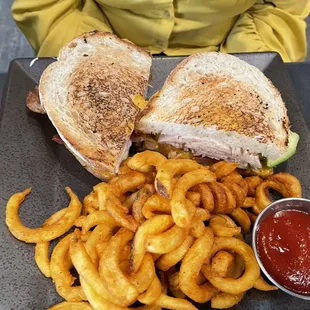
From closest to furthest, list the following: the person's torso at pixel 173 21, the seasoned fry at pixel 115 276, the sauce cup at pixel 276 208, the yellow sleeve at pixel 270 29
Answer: the seasoned fry at pixel 115 276, the sauce cup at pixel 276 208, the person's torso at pixel 173 21, the yellow sleeve at pixel 270 29

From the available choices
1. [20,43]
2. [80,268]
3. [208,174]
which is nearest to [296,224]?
[208,174]

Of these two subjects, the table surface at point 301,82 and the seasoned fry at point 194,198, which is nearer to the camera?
the seasoned fry at point 194,198

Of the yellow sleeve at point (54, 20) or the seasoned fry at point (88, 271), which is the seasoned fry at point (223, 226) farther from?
the yellow sleeve at point (54, 20)

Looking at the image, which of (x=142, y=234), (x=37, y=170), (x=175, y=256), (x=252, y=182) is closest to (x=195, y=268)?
(x=175, y=256)

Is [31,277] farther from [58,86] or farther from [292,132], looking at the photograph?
[292,132]

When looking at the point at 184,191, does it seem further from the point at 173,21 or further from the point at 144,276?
the point at 173,21

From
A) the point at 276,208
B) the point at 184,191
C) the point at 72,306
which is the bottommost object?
the point at 72,306

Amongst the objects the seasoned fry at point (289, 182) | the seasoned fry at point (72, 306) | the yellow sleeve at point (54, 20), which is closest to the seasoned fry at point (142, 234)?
the seasoned fry at point (72, 306)
